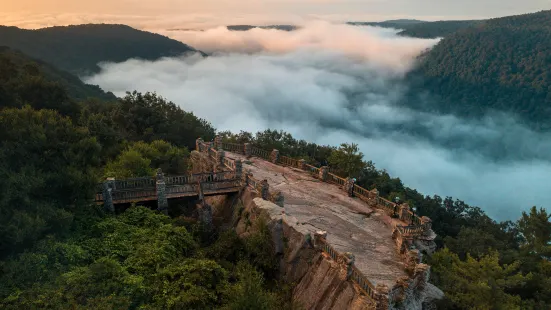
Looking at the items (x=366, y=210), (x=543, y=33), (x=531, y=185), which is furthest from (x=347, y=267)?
(x=543, y=33)

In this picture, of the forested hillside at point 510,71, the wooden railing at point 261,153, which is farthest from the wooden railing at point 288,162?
the forested hillside at point 510,71

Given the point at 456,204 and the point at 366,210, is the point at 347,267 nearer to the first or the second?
the point at 366,210

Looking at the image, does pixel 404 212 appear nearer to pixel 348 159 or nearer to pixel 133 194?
pixel 133 194

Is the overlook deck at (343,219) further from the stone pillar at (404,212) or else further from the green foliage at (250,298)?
the green foliage at (250,298)

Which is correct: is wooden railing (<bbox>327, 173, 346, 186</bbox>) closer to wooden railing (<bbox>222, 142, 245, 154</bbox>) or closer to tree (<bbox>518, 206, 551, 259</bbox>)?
wooden railing (<bbox>222, 142, 245, 154</bbox>)

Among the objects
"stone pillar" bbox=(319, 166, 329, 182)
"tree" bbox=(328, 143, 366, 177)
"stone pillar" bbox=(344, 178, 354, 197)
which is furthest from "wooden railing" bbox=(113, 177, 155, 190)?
"tree" bbox=(328, 143, 366, 177)

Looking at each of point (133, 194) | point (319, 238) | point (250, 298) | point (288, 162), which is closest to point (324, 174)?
point (288, 162)
